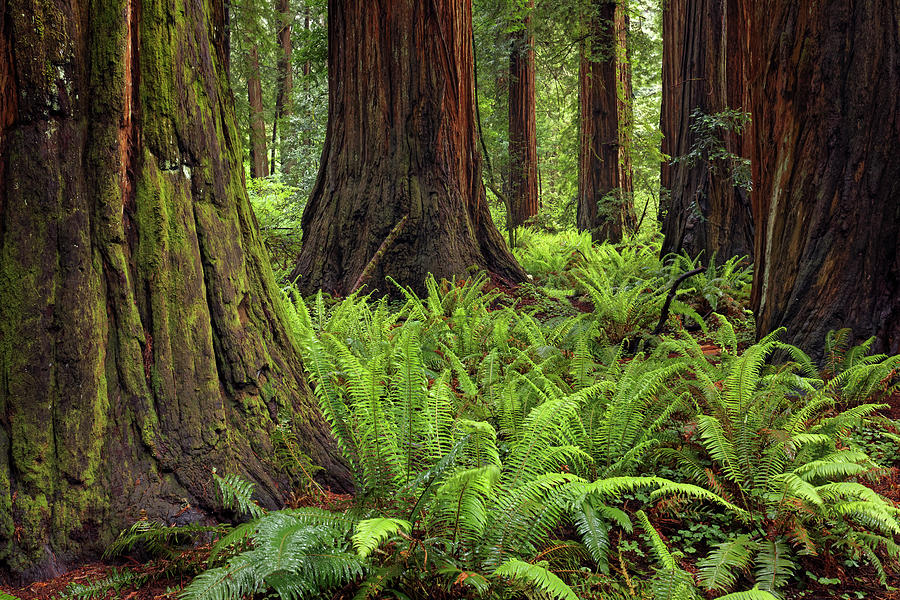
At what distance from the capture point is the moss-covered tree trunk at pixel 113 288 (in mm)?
1629

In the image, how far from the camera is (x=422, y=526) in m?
1.79

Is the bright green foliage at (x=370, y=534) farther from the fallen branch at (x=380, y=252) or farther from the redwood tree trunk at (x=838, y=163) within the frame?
the fallen branch at (x=380, y=252)

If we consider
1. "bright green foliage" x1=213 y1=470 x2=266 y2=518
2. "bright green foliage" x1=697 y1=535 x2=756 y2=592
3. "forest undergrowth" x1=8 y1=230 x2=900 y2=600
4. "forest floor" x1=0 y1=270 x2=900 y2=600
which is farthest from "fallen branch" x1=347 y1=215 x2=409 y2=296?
"bright green foliage" x1=697 y1=535 x2=756 y2=592

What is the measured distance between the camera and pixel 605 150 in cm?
1113

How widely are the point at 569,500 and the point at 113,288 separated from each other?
5.37ft

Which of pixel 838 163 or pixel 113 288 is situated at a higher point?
pixel 838 163

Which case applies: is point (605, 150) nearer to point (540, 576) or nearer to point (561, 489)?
point (561, 489)

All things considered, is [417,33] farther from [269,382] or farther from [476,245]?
[269,382]

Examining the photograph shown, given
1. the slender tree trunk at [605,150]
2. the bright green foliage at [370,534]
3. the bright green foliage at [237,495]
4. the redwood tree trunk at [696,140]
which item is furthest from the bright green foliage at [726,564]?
the slender tree trunk at [605,150]

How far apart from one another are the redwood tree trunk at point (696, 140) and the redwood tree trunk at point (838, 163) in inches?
119

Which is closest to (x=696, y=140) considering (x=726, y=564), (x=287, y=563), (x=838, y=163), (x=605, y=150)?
(x=838, y=163)

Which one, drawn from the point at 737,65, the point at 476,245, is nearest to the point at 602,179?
the point at 737,65

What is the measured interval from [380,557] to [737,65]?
6821 millimetres

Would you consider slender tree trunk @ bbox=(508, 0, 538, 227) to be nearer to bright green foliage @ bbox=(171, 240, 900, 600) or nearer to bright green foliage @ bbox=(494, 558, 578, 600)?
bright green foliage @ bbox=(171, 240, 900, 600)
